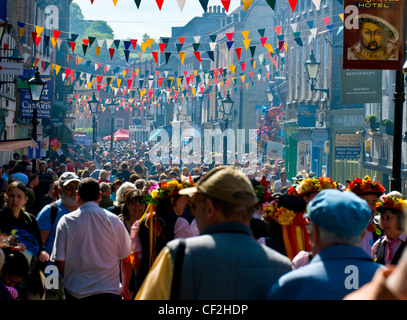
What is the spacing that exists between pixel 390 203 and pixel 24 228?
363cm

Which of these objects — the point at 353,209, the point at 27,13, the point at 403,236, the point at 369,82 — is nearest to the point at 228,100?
the point at 369,82

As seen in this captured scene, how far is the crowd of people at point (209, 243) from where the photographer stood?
11.1 feet

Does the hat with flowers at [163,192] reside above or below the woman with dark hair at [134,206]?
above

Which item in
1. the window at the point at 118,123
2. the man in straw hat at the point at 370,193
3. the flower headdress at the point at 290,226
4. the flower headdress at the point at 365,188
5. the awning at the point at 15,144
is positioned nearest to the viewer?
the flower headdress at the point at 290,226

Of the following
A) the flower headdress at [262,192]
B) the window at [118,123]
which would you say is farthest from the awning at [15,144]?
the window at [118,123]

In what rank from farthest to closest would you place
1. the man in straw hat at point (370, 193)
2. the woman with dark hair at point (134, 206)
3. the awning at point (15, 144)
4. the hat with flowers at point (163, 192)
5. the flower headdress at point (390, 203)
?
1. the awning at point (15, 144)
2. the woman with dark hair at point (134, 206)
3. the man in straw hat at point (370, 193)
4. the hat with flowers at point (163, 192)
5. the flower headdress at point (390, 203)

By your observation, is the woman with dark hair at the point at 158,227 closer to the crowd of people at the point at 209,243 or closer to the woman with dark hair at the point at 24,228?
the crowd of people at the point at 209,243

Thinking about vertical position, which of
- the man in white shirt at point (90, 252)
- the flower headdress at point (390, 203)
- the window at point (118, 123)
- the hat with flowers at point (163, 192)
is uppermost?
the window at point (118, 123)

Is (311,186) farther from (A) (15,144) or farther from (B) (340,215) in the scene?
(A) (15,144)

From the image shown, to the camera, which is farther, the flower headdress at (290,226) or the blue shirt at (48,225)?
the blue shirt at (48,225)

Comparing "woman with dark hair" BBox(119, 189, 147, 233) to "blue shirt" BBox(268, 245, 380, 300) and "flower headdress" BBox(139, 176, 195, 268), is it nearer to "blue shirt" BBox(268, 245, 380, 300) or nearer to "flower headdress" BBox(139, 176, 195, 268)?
"flower headdress" BBox(139, 176, 195, 268)

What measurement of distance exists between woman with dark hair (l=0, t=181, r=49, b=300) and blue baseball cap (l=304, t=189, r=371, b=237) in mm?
3647

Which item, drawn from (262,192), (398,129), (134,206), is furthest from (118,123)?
(262,192)

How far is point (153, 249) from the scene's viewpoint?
7.19 metres
